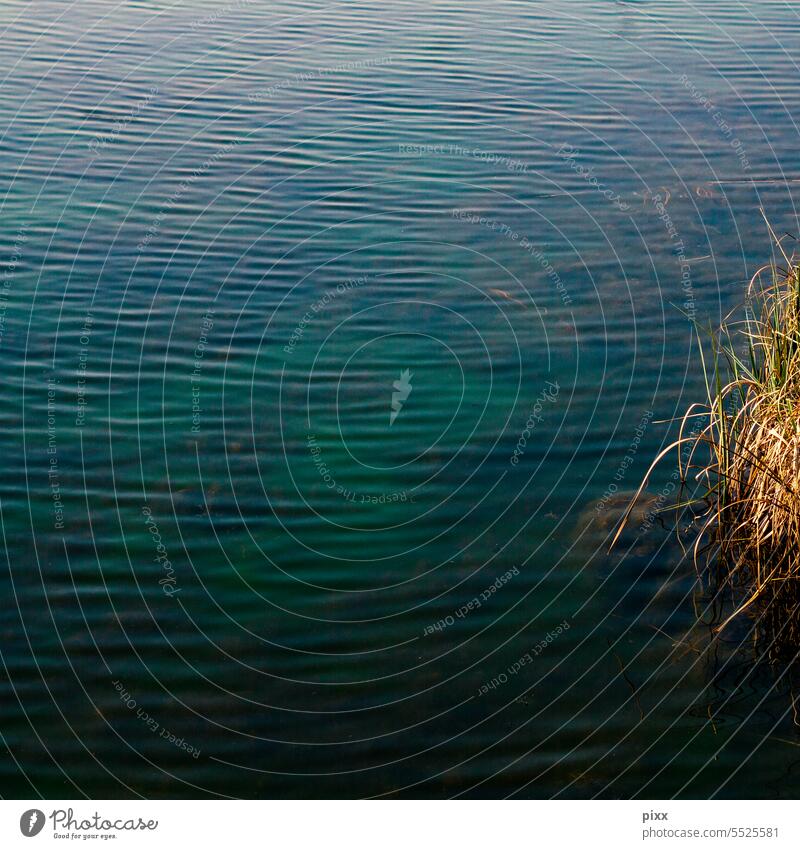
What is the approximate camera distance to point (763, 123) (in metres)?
15.5

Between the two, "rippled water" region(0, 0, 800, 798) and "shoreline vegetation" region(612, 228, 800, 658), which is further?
"shoreline vegetation" region(612, 228, 800, 658)

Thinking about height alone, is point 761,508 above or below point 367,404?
below

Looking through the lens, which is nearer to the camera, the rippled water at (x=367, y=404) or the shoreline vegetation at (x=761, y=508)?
the rippled water at (x=367, y=404)

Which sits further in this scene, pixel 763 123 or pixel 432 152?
pixel 763 123

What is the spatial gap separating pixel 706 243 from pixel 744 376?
13.7ft

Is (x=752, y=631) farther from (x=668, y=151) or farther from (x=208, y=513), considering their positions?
(x=668, y=151)

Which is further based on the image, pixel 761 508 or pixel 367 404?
pixel 367 404

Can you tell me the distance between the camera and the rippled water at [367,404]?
6543 millimetres

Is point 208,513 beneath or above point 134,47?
beneath

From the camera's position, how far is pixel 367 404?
31.7 ft

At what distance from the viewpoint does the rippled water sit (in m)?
6.54

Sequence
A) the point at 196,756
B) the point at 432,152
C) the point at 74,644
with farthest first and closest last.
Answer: the point at 432,152, the point at 74,644, the point at 196,756
